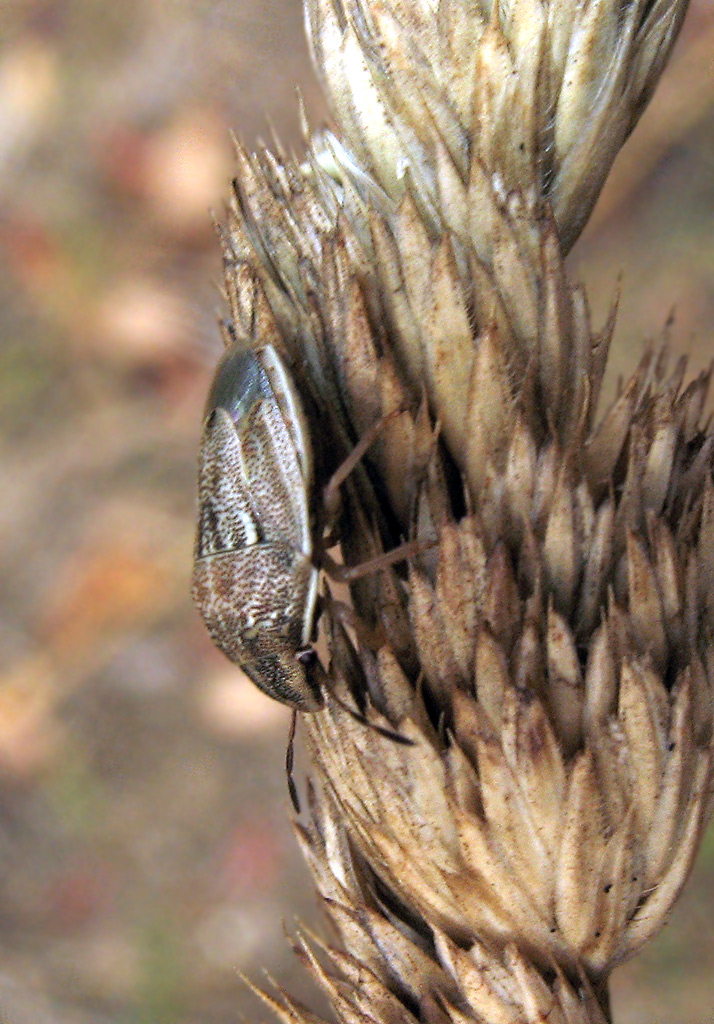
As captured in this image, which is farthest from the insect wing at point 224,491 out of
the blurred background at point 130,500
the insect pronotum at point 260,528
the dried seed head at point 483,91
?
the blurred background at point 130,500

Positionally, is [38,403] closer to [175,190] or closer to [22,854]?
[175,190]

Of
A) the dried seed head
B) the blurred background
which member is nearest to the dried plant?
the dried seed head

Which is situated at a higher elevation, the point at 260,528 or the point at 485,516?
the point at 260,528

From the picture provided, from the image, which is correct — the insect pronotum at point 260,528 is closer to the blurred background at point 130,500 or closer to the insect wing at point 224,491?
the insect wing at point 224,491

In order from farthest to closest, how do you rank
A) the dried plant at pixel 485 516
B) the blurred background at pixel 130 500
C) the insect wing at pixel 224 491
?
the blurred background at pixel 130 500, the insect wing at pixel 224 491, the dried plant at pixel 485 516

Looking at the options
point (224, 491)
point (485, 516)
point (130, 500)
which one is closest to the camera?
point (485, 516)

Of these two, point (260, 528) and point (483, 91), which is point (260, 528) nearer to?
point (260, 528)

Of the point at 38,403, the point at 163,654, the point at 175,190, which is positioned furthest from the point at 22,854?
the point at 175,190

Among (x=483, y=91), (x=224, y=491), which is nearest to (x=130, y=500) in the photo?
(x=224, y=491)
